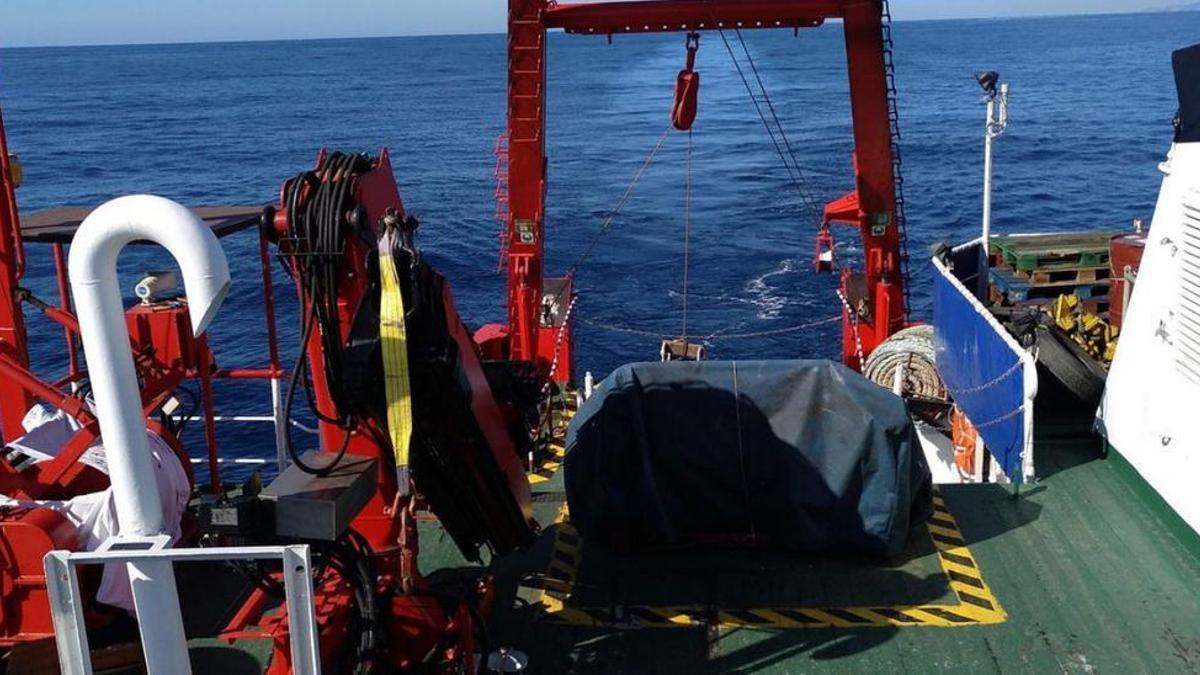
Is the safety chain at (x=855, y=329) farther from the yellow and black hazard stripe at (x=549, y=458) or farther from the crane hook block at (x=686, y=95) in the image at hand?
the yellow and black hazard stripe at (x=549, y=458)

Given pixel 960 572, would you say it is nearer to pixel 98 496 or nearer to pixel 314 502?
pixel 314 502

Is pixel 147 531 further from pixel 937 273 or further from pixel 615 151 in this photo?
pixel 615 151

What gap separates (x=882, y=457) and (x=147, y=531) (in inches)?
197

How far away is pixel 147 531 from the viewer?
4.87 m

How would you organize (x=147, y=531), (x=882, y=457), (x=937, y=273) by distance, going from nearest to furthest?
1. (x=147, y=531)
2. (x=882, y=457)
3. (x=937, y=273)

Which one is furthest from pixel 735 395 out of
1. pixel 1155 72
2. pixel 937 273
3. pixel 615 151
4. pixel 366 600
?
pixel 1155 72

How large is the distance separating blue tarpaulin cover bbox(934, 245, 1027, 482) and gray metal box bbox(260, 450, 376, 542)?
5.92 metres

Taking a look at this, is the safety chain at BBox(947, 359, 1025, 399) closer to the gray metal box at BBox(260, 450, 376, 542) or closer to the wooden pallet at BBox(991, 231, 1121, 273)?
the wooden pallet at BBox(991, 231, 1121, 273)

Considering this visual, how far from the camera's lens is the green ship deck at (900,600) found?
692 cm

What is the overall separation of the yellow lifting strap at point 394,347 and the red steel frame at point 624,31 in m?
6.77

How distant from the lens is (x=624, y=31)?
12930 mm

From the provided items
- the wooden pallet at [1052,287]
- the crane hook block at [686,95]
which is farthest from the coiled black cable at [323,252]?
the wooden pallet at [1052,287]

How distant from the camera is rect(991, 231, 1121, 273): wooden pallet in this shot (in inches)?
594

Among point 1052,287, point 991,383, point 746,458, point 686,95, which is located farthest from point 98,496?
point 1052,287
